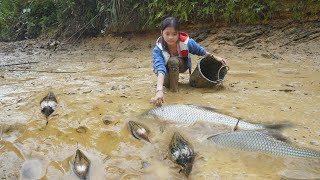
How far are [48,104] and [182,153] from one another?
1.56 meters

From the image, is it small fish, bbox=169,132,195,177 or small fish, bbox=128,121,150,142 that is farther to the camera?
small fish, bbox=128,121,150,142

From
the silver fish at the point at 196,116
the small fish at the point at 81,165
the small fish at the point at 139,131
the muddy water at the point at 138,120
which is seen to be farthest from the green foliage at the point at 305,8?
the small fish at the point at 81,165

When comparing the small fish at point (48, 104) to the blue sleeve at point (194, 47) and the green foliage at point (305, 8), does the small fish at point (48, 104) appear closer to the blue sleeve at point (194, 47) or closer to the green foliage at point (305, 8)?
the blue sleeve at point (194, 47)

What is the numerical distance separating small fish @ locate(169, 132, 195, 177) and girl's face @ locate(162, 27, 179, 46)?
1490mm

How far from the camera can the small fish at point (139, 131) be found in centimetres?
290

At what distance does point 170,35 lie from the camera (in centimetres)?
394

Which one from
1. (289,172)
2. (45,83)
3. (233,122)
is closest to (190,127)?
(233,122)

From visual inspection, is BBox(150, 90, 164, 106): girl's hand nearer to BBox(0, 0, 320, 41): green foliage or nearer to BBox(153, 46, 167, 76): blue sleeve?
BBox(153, 46, 167, 76): blue sleeve

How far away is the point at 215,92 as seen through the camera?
13.6ft

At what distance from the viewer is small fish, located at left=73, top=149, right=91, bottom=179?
249 cm

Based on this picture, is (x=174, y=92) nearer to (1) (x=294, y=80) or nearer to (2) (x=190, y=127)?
(2) (x=190, y=127)

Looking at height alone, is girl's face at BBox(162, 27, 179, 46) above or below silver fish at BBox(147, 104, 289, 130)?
above

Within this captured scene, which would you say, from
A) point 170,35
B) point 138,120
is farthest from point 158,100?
point 170,35

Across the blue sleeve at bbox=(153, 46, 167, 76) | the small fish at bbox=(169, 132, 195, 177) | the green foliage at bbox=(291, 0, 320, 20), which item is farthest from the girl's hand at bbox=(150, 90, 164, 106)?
the green foliage at bbox=(291, 0, 320, 20)
